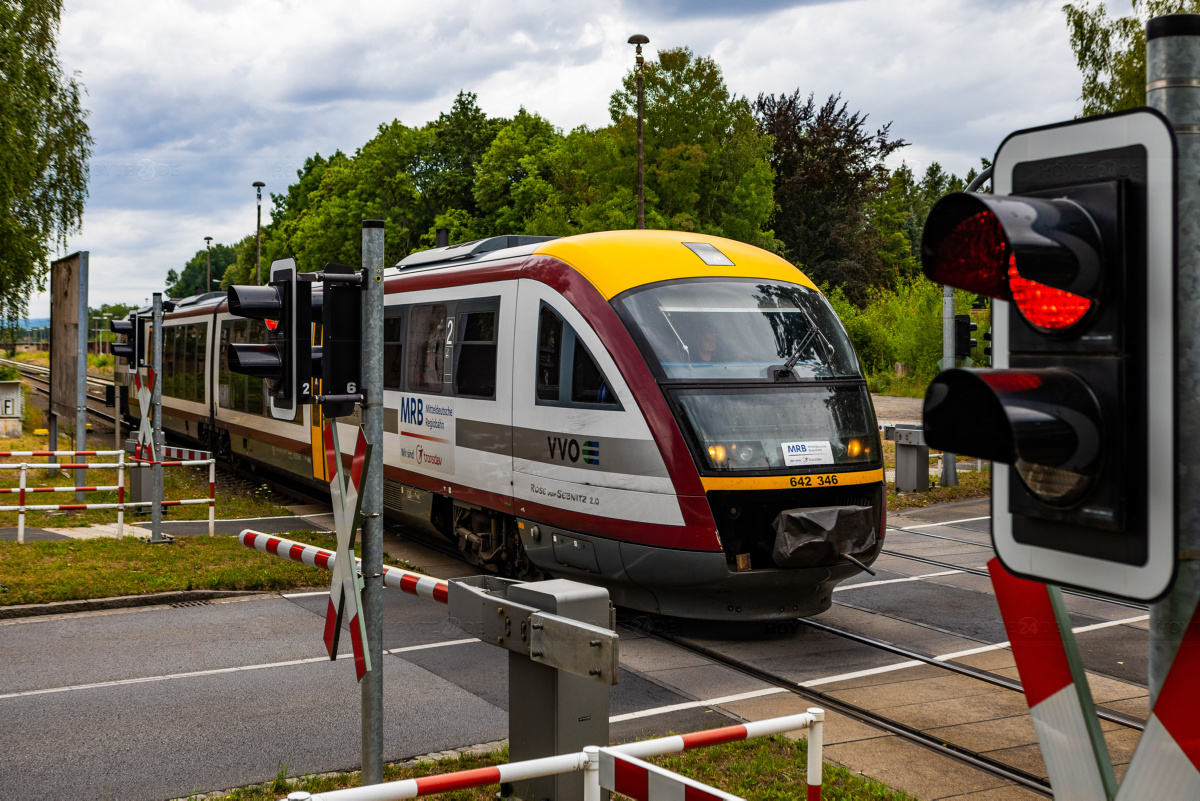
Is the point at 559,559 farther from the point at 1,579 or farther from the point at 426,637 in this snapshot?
the point at 1,579

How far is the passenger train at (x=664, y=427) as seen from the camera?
867 centimetres

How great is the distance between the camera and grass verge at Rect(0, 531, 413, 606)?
1045 centimetres

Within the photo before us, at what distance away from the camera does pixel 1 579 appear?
421 inches

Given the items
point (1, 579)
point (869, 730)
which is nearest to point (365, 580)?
point (869, 730)

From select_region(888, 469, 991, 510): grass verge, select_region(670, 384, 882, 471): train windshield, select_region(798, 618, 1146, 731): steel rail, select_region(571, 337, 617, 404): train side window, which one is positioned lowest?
select_region(798, 618, 1146, 731): steel rail

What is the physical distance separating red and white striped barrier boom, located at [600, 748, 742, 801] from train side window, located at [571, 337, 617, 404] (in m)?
5.43

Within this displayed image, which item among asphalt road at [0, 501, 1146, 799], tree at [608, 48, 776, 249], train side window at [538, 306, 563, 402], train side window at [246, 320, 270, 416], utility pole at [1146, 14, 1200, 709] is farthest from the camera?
Result: tree at [608, 48, 776, 249]

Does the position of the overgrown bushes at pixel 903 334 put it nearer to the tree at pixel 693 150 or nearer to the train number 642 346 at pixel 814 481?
the tree at pixel 693 150

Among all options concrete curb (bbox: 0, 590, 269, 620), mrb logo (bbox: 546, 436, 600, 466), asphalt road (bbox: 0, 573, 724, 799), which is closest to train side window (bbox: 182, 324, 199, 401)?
concrete curb (bbox: 0, 590, 269, 620)

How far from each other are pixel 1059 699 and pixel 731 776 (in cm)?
394

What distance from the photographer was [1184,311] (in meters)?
2.01

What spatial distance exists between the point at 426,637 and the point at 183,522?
24.1ft

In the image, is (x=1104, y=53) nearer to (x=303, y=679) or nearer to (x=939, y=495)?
(x=939, y=495)

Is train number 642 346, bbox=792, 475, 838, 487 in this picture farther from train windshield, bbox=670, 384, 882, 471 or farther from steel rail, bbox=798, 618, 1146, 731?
steel rail, bbox=798, 618, 1146, 731
